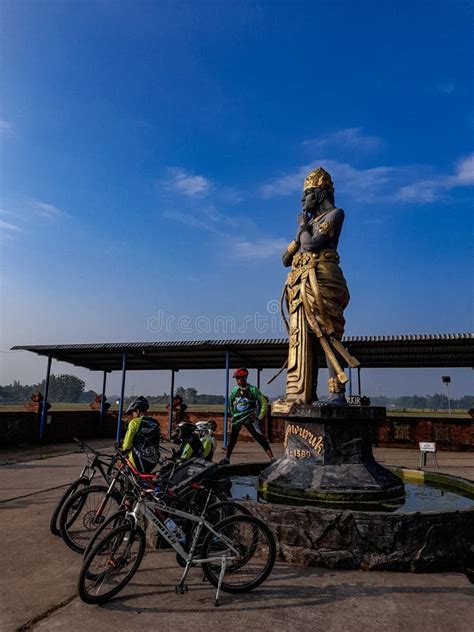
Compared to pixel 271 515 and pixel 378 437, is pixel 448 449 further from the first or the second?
pixel 271 515

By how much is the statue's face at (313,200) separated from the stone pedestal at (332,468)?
114 inches

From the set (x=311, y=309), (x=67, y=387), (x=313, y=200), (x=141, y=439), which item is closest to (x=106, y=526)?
(x=141, y=439)

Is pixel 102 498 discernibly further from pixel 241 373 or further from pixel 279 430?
pixel 279 430

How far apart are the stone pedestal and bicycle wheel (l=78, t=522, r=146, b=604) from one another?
6.53ft

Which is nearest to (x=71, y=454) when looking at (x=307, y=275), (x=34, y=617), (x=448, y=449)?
(x=307, y=275)

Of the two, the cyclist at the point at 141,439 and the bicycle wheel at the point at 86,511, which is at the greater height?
the cyclist at the point at 141,439

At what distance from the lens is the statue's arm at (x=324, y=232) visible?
6.01m

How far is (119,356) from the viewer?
17484mm

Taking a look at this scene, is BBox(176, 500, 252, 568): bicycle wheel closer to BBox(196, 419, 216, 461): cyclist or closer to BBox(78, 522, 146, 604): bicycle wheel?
BBox(78, 522, 146, 604): bicycle wheel

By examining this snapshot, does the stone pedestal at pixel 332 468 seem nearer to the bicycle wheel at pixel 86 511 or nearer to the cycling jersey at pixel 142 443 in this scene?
the cycling jersey at pixel 142 443

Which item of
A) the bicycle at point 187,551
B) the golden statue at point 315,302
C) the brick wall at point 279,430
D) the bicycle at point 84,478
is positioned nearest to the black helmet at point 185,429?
the bicycle at point 84,478

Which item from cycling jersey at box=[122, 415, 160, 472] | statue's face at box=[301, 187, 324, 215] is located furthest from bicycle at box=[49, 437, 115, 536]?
statue's face at box=[301, 187, 324, 215]

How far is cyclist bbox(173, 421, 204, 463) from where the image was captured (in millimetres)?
4578

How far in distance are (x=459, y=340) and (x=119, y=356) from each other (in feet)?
39.3
